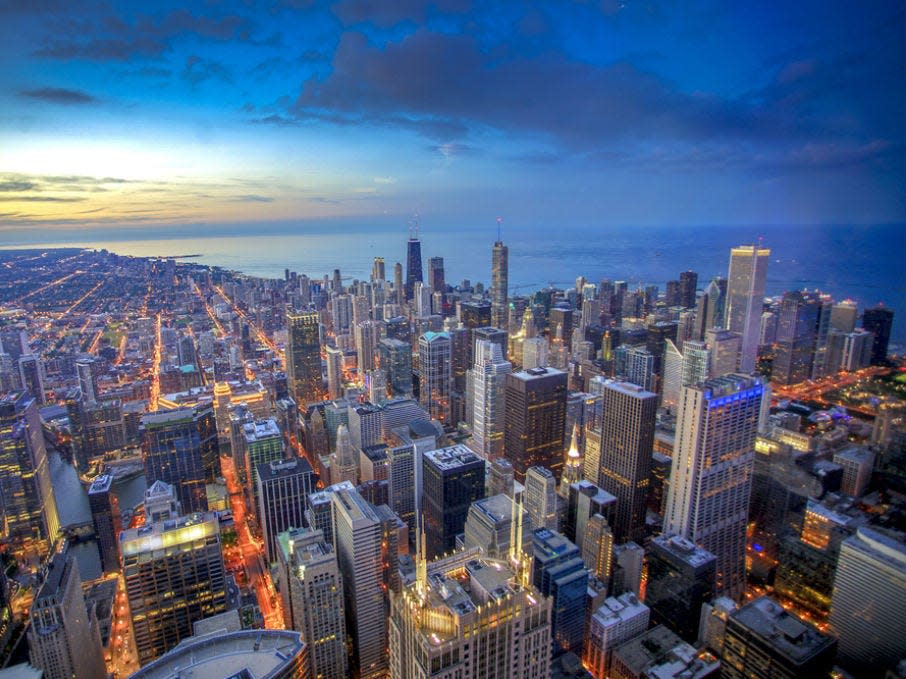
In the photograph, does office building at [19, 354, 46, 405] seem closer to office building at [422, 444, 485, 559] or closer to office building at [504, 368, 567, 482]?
office building at [422, 444, 485, 559]

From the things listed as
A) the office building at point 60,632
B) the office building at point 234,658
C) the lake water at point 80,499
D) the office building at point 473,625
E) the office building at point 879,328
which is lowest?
the lake water at point 80,499

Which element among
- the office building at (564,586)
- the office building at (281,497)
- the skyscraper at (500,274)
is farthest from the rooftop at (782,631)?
the skyscraper at (500,274)

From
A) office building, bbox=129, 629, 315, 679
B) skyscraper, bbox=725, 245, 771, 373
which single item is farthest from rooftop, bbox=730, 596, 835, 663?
skyscraper, bbox=725, 245, 771, 373

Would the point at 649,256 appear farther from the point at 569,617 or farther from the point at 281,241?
the point at 281,241

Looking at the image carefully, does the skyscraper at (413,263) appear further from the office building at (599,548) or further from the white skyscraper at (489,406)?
the office building at (599,548)

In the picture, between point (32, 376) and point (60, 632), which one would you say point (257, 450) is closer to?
point (60, 632)

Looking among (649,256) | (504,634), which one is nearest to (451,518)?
(504,634)
